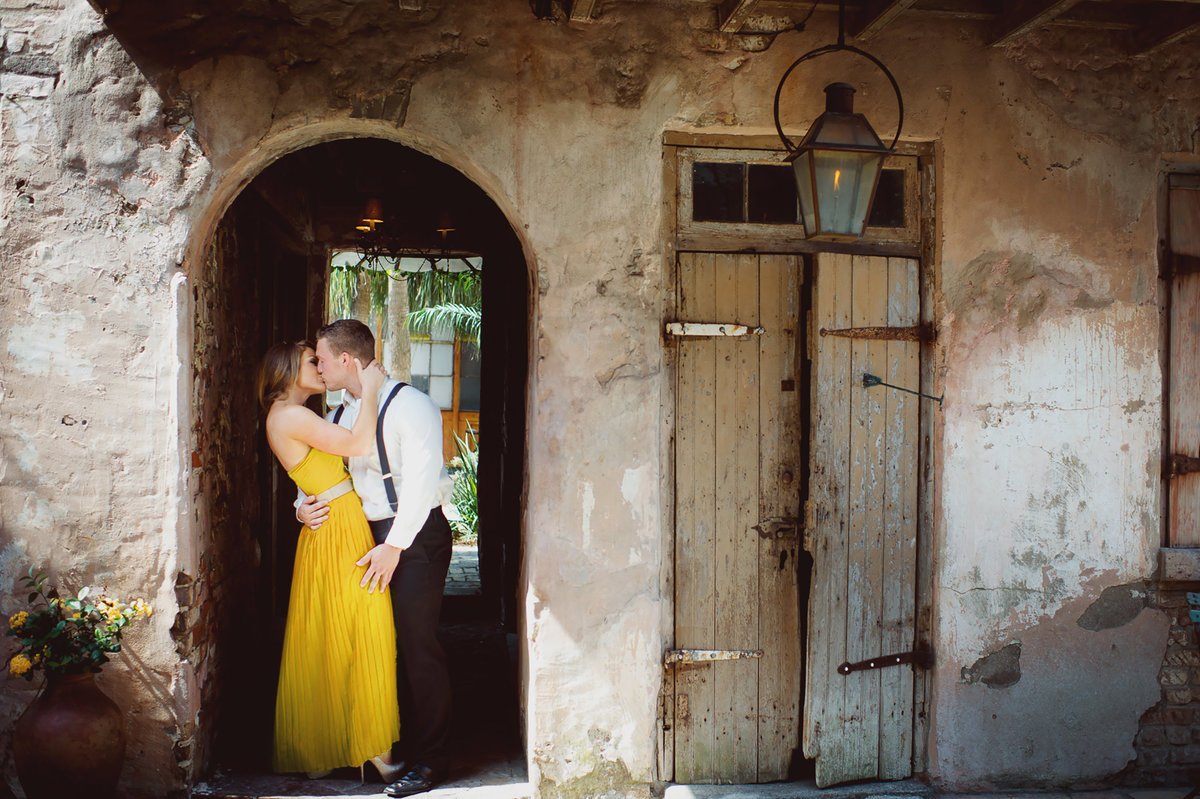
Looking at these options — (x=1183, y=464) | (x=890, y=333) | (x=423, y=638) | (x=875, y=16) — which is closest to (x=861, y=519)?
(x=890, y=333)

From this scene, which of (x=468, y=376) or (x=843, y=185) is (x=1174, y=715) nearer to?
(x=843, y=185)

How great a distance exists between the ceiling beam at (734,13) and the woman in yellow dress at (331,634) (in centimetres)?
216

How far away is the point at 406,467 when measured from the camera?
357 centimetres

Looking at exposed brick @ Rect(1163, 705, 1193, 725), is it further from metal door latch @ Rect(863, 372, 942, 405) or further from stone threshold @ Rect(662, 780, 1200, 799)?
metal door latch @ Rect(863, 372, 942, 405)

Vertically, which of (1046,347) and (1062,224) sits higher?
(1062,224)

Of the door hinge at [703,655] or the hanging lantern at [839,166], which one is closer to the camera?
the hanging lantern at [839,166]

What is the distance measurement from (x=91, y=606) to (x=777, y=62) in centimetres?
350

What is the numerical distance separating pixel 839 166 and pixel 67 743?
3406 millimetres

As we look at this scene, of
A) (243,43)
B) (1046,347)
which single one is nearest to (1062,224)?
(1046,347)

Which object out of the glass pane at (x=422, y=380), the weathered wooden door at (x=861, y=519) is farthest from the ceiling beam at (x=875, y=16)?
the glass pane at (x=422, y=380)

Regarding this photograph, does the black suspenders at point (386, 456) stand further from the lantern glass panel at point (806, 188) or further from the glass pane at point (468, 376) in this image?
the glass pane at point (468, 376)

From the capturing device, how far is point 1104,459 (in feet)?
12.4

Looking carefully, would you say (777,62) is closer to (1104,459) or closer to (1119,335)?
(1119,335)

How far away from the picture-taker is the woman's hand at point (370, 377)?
12.1ft
